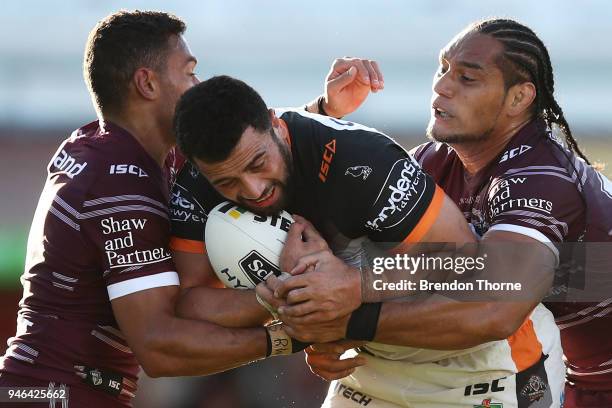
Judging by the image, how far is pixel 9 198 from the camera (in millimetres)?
10203

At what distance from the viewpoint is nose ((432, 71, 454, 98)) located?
5.18m

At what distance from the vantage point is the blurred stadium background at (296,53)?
1161 centimetres

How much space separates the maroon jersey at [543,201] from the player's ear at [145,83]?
60.9 inches

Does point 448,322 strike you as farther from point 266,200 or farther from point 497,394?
point 266,200

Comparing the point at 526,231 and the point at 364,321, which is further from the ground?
the point at 526,231

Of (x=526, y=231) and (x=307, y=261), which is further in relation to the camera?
(x=526, y=231)

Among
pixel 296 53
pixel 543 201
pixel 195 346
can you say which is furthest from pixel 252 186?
pixel 296 53

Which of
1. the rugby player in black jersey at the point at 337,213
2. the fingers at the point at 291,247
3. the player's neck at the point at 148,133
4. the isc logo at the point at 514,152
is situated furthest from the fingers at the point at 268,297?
the isc logo at the point at 514,152

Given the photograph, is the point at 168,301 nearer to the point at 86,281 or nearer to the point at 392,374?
the point at 86,281

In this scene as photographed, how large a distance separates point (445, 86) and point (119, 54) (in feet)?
5.39

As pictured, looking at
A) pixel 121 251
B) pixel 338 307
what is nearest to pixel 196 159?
pixel 121 251

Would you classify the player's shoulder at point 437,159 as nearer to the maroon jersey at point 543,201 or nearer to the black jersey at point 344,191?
the maroon jersey at point 543,201

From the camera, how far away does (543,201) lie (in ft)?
14.7

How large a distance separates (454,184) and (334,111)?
83 cm
